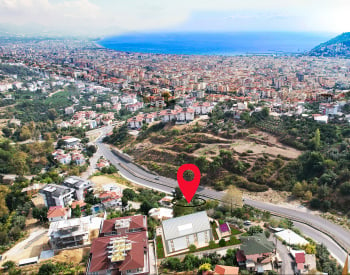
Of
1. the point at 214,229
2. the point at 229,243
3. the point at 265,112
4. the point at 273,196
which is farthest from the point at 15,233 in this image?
the point at 265,112

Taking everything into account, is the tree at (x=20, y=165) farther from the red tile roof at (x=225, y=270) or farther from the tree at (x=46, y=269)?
the red tile roof at (x=225, y=270)

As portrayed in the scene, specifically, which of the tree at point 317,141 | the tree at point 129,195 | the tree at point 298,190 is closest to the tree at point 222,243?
the tree at point 129,195

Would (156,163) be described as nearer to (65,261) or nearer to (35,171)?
(35,171)

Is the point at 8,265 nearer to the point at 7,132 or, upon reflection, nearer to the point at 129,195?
the point at 129,195

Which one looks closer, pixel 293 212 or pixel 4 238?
pixel 4 238

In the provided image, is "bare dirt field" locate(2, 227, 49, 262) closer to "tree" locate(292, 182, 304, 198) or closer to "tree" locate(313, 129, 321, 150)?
"tree" locate(292, 182, 304, 198)

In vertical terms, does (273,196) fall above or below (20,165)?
above

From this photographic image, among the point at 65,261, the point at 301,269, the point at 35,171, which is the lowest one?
the point at 35,171

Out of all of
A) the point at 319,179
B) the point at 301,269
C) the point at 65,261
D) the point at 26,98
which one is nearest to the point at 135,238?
the point at 65,261

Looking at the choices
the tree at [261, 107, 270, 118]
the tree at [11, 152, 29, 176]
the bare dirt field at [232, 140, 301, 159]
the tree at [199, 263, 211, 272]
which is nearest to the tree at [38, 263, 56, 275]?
the tree at [199, 263, 211, 272]
